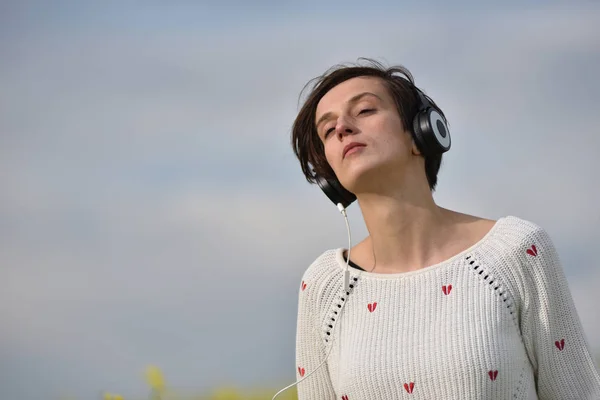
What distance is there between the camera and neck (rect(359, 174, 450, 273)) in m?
1.34

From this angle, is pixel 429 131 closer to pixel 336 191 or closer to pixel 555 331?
pixel 336 191

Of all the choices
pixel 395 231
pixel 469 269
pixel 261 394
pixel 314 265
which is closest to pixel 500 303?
pixel 469 269

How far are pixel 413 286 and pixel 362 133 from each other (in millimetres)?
286

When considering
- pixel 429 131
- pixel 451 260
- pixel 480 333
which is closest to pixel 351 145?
pixel 429 131

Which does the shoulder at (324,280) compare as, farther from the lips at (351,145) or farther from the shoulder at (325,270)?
the lips at (351,145)

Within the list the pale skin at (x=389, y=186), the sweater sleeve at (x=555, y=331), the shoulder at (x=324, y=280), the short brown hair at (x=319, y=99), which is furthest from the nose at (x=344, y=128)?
the sweater sleeve at (x=555, y=331)

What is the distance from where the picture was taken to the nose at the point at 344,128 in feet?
4.38

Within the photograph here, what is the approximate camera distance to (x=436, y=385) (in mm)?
1240

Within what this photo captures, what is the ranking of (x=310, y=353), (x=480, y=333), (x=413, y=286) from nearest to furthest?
(x=480, y=333), (x=413, y=286), (x=310, y=353)

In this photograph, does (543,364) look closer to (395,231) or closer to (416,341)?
(416,341)

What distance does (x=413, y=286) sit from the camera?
1.34 meters

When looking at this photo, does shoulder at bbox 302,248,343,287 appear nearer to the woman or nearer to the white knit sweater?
the woman

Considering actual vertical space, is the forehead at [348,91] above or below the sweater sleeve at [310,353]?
above

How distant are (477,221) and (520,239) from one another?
0.11 metres
